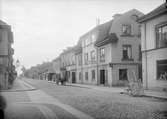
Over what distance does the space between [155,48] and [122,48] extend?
29.5ft

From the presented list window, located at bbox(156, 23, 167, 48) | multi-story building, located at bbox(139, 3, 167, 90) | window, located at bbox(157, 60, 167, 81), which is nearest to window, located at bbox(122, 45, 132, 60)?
multi-story building, located at bbox(139, 3, 167, 90)

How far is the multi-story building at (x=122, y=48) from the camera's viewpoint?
90.2 ft

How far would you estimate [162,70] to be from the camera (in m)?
18.4

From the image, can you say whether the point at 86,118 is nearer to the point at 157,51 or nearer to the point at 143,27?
the point at 157,51

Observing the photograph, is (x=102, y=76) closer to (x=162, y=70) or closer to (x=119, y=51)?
(x=119, y=51)

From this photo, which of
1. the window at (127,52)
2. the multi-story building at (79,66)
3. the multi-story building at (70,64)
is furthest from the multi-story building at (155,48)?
the multi-story building at (70,64)

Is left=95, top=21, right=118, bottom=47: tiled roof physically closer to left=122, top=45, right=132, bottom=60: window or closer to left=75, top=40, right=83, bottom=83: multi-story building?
left=122, top=45, right=132, bottom=60: window

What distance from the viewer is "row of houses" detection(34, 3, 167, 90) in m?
18.7

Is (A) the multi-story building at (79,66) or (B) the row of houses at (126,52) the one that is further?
(A) the multi-story building at (79,66)

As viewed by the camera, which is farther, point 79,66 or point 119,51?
point 79,66

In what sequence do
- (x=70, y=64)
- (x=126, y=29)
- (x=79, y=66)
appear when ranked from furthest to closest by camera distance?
(x=70, y=64)
(x=79, y=66)
(x=126, y=29)

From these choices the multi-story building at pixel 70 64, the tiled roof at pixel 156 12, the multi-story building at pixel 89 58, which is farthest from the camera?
the multi-story building at pixel 70 64

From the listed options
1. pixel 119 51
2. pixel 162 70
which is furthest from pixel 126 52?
pixel 162 70

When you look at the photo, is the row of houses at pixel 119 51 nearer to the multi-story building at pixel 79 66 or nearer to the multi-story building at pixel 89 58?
the multi-story building at pixel 89 58
